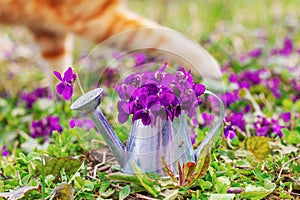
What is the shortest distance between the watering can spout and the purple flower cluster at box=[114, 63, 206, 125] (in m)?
0.07

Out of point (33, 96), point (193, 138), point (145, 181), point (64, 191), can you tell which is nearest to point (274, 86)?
point (193, 138)

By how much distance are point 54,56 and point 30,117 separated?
1.06 m

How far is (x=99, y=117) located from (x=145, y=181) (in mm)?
224

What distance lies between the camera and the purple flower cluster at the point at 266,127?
1712 mm

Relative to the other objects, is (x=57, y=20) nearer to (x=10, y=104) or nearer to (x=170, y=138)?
(x=10, y=104)

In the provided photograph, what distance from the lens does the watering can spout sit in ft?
4.26

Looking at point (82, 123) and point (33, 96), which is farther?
point (33, 96)

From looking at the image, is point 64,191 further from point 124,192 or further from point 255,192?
point 255,192

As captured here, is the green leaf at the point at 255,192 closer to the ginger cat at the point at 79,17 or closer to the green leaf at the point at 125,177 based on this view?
the green leaf at the point at 125,177

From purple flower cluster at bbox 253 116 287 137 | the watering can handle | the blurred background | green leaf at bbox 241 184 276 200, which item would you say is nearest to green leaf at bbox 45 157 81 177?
the watering can handle

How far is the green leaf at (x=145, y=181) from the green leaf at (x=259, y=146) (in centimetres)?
42

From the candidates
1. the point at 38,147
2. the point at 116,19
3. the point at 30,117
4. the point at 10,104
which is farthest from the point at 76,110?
the point at 116,19

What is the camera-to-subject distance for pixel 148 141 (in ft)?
4.38

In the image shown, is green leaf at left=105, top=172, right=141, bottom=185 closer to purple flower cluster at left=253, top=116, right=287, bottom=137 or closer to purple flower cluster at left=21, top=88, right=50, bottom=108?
purple flower cluster at left=253, top=116, right=287, bottom=137
